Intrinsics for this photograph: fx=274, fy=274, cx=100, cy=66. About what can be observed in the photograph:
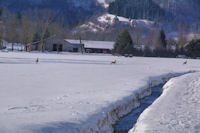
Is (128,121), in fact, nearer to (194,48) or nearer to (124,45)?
(124,45)

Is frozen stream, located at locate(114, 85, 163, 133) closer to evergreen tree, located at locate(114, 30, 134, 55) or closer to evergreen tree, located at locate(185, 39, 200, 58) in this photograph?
evergreen tree, located at locate(114, 30, 134, 55)

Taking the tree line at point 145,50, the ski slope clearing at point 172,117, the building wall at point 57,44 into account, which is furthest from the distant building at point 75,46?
the ski slope clearing at point 172,117

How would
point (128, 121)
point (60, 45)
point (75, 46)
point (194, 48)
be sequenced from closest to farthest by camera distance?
point (128, 121), point (194, 48), point (60, 45), point (75, 46)

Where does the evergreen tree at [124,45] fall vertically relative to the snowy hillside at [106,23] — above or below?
below

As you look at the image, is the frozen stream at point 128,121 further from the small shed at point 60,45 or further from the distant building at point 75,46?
the small shed at point 60,45

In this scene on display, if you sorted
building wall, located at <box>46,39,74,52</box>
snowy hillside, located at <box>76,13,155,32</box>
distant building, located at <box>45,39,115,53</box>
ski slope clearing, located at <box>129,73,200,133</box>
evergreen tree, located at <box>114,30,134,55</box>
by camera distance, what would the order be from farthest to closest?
1. snowy hillside, located at <box>76,13,155,32</box>
2. distant building, located at <box>45,39,115,53</box>
3. building wall, located at <box>46,39,74,52</box>
4. evergreen tree, located at <box>114,30,134,55</box>
5. ski slope clearing, located at <box>129,73,200,133</box>

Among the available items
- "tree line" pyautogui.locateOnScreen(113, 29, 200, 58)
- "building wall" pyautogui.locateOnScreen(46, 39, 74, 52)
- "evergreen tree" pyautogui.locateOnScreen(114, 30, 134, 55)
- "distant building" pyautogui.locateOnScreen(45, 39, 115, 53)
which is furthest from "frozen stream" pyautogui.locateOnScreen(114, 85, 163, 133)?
"building wall" pyautogui.locateOnScreen(46, 39, 74, 52)

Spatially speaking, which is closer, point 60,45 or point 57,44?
point 57,44

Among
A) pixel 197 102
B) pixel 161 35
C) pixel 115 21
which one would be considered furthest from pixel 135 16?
pixel 197 102

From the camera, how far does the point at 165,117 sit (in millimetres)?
9750

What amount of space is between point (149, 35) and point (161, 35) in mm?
23273

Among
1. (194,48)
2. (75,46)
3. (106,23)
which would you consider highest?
(106,23)

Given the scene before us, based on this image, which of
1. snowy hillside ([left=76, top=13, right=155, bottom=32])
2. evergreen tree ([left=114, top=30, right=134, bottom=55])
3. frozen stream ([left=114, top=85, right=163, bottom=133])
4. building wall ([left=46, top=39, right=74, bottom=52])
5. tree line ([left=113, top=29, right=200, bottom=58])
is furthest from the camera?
snowy hillside ([left=76, top=13, right=155, bottom=32])

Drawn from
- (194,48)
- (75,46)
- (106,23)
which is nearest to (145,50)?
(194,48)
